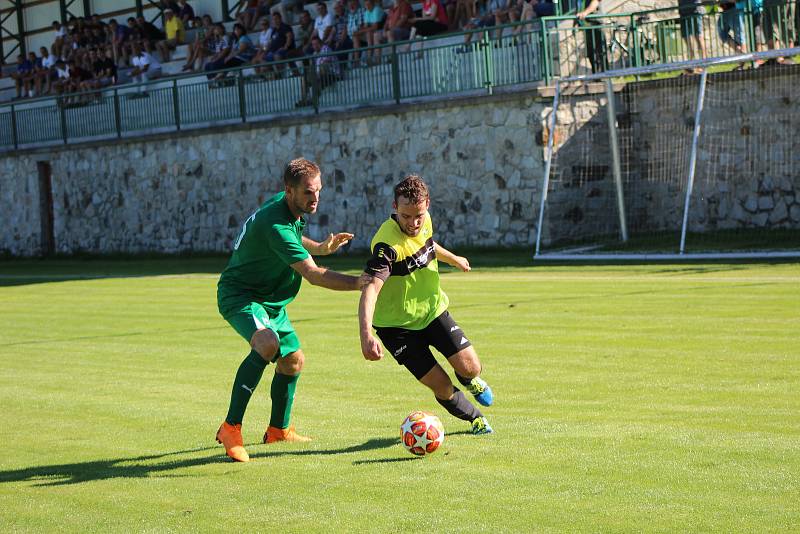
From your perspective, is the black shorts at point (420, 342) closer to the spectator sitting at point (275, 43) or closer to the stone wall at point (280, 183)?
the stone wall at point (280, 183)

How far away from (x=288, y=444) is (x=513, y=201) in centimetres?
1767

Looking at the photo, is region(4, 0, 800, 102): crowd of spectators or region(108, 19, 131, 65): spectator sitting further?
region(108, 19, 131, 65): spectator sitting

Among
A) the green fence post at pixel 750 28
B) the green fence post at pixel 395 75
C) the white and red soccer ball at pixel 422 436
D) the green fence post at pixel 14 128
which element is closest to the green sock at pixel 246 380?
the white and red soccer ball at pixel 422 436

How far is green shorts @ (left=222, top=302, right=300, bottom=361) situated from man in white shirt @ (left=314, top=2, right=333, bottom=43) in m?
23.1

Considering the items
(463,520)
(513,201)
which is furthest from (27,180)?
(463,520)

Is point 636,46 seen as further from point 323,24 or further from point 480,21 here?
point 323,24

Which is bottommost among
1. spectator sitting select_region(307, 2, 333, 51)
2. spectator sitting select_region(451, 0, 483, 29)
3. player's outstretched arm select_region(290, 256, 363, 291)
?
player's outstretched arm select_region(290, 256, 363, 291)

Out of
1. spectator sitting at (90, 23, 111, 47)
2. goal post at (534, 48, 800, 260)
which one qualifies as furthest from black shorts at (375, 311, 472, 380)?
spectator sitting at (90, 23, 111, 47)

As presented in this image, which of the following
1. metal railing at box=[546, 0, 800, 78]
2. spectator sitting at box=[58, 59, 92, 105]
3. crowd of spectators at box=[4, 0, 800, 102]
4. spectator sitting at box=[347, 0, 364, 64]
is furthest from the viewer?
spectator sitting at box=[58, 59, 92, 105]

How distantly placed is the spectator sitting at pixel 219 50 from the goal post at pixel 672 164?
11.9 metres

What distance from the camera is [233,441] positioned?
25.5ft

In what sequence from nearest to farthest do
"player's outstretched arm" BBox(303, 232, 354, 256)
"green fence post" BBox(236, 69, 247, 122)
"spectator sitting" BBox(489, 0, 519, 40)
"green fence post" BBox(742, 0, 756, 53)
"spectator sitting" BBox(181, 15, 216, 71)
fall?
"player's outstretched arm" BBox(303, 232, 354, 256) < "green fence post" BBox(742, 0, 756, 53) < "spectator sitting" BBox(489, 0, 519, 40) < "green fence post" BBox(236, 69, 247, 122) < "spectator sitting" BBox(181, 15, 216, 71)

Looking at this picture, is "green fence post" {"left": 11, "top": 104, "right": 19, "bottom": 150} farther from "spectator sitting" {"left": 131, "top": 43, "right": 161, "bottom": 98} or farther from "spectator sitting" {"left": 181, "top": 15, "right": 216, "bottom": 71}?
"spectator sitting" {"left": 181, "top": 15, "right": 216, "bottom": 71}

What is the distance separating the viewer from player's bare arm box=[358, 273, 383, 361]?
712 cm
